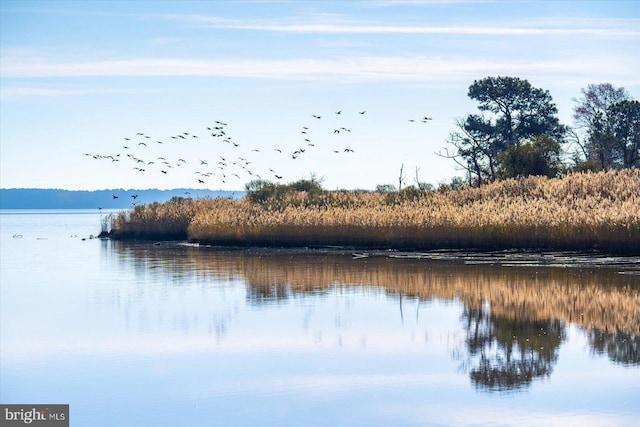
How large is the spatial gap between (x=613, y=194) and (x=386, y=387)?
25.3 metres

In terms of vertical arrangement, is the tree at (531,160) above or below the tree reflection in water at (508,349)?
above

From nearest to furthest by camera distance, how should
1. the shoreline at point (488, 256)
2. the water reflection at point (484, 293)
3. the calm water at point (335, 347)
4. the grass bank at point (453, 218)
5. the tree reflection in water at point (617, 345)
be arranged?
the calm water at point (335, 347), the tree reflection in water at point (617, 345), the water reflection at point (484, 293), the shoreline at point (488, 256), the grass bank at point (453, 218)

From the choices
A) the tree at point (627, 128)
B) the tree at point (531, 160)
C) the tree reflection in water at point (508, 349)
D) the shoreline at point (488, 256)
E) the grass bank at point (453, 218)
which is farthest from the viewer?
the tree at point (627, 128)

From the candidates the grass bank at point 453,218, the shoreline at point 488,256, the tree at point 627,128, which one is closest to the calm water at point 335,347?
the shoreline at point 488,256

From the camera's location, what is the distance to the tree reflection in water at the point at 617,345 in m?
15.4

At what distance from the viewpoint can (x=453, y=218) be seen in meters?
36.6

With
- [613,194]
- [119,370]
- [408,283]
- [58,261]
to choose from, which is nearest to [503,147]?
[613,194]

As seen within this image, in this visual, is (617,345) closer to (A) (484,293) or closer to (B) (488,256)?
(A) (484,293)

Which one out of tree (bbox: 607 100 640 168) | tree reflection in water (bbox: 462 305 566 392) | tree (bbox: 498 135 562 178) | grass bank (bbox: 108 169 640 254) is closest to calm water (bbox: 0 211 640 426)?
tree reflection in water (bbox: 462 305 566 392)

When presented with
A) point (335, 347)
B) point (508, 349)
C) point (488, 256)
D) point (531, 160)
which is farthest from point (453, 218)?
point (508, 349)

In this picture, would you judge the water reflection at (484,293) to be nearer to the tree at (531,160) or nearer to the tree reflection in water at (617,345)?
the tree reflection in water at (617,345)

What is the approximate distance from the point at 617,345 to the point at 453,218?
2019 centimetres

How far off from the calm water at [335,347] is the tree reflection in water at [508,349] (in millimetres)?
44

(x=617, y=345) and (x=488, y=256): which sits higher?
(x=488, y=256)
